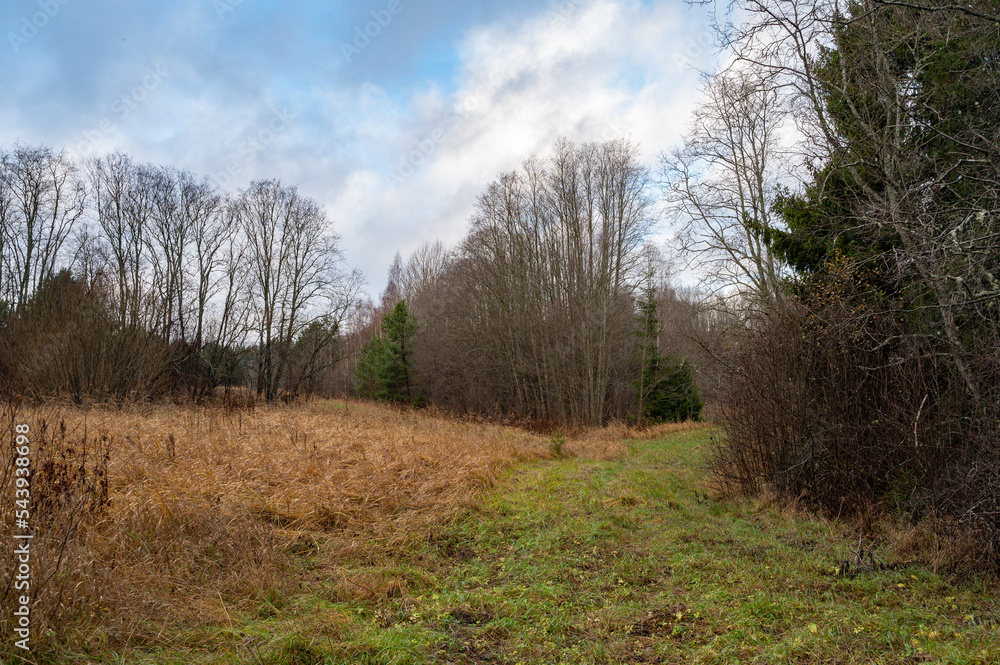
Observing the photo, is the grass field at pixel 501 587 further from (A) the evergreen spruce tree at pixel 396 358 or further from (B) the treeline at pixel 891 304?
(A) the evergreen spruce tree at pixel 396 358

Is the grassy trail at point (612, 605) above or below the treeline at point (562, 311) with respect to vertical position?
below

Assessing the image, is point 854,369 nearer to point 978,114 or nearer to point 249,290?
point 978,114

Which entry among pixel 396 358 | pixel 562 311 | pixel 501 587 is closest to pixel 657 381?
pixel 562 311

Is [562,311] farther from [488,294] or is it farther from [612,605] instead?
[612,605]

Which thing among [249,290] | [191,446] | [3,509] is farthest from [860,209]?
[249,290]

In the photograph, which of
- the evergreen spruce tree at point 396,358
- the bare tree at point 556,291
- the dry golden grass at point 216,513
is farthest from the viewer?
the evergreen spruce tree at point 396,358

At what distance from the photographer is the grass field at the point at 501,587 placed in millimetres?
3094

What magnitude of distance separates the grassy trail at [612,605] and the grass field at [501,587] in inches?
0.7

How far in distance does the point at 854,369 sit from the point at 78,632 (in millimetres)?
7390

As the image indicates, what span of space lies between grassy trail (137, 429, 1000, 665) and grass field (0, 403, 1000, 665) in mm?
17

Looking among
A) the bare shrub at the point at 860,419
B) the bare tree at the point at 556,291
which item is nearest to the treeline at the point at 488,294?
the bare tree at the point at 556,291

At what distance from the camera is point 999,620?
11.5 feet

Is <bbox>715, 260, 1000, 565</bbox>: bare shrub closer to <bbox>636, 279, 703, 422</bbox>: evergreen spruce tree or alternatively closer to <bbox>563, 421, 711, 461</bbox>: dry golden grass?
<bbox>563, 421, 711, 461</bbox>: dry golden grass

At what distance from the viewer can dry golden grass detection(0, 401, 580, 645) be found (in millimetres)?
3086
